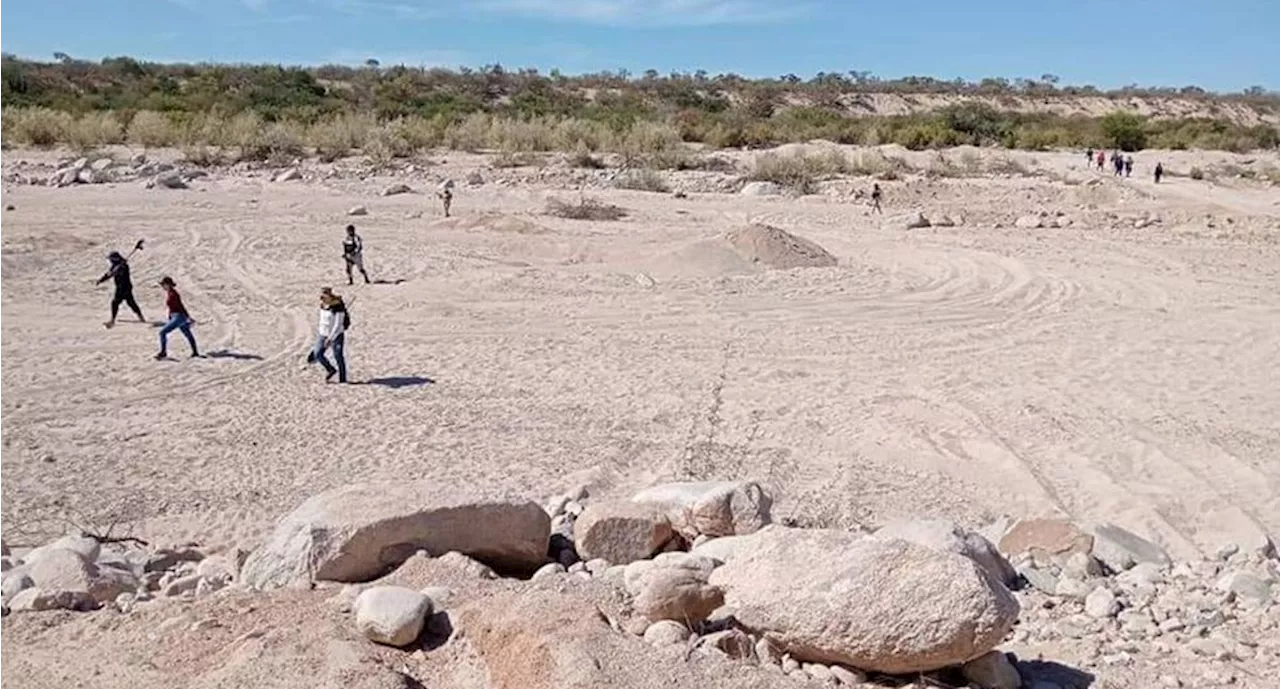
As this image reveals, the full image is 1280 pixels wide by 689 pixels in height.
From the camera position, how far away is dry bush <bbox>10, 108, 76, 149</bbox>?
46.8 m

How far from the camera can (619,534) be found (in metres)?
7.96

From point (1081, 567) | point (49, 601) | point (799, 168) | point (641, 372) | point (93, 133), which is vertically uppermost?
point (93, 133)

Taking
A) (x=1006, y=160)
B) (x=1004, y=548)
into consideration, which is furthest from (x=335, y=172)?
(x=1004, y=548)

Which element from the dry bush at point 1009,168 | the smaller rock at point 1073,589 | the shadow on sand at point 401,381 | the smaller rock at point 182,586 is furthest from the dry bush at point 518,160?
the smaller rock at point 1073,589

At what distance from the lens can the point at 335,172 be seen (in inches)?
1628

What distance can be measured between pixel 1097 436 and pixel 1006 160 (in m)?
37.7

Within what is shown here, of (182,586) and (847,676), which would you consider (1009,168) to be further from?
(847,676)

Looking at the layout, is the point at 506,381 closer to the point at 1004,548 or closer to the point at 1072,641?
the point at 1004,548

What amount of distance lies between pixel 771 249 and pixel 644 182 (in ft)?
52.7

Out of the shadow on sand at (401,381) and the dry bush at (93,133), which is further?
the dry bush at (93,133)

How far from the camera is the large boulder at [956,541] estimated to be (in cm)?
763

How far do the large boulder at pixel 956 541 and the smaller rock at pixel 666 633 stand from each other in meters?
2.01

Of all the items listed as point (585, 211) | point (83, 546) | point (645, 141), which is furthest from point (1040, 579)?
point (645, 141)

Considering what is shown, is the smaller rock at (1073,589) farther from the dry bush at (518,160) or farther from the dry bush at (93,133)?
the dry bush at (93,133)
